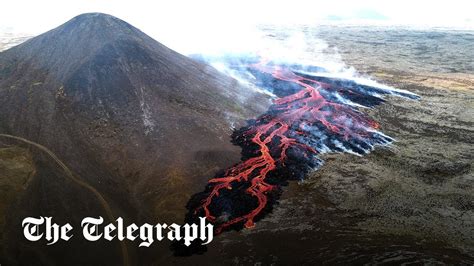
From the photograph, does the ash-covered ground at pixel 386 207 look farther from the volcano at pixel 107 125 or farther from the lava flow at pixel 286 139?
the volcano at pixel 107 125

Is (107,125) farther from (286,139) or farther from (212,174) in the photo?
(286,139)

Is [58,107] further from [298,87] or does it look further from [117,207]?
[298,87]

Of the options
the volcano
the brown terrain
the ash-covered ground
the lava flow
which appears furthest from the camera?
the lava flow

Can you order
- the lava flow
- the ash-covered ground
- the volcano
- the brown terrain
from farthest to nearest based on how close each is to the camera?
the lava flow < the volcano < the brown terrain < the ash-covered ground

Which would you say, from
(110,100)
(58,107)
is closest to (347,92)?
(110,100)

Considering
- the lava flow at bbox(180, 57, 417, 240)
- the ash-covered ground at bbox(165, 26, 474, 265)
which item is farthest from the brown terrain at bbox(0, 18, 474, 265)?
the lava flow at bbox(180, 57, 417, 240)

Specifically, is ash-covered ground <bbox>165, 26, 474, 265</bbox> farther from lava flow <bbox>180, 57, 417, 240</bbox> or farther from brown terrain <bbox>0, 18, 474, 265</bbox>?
lava flow <bbox>180, 57, 417, 240</bbox>
